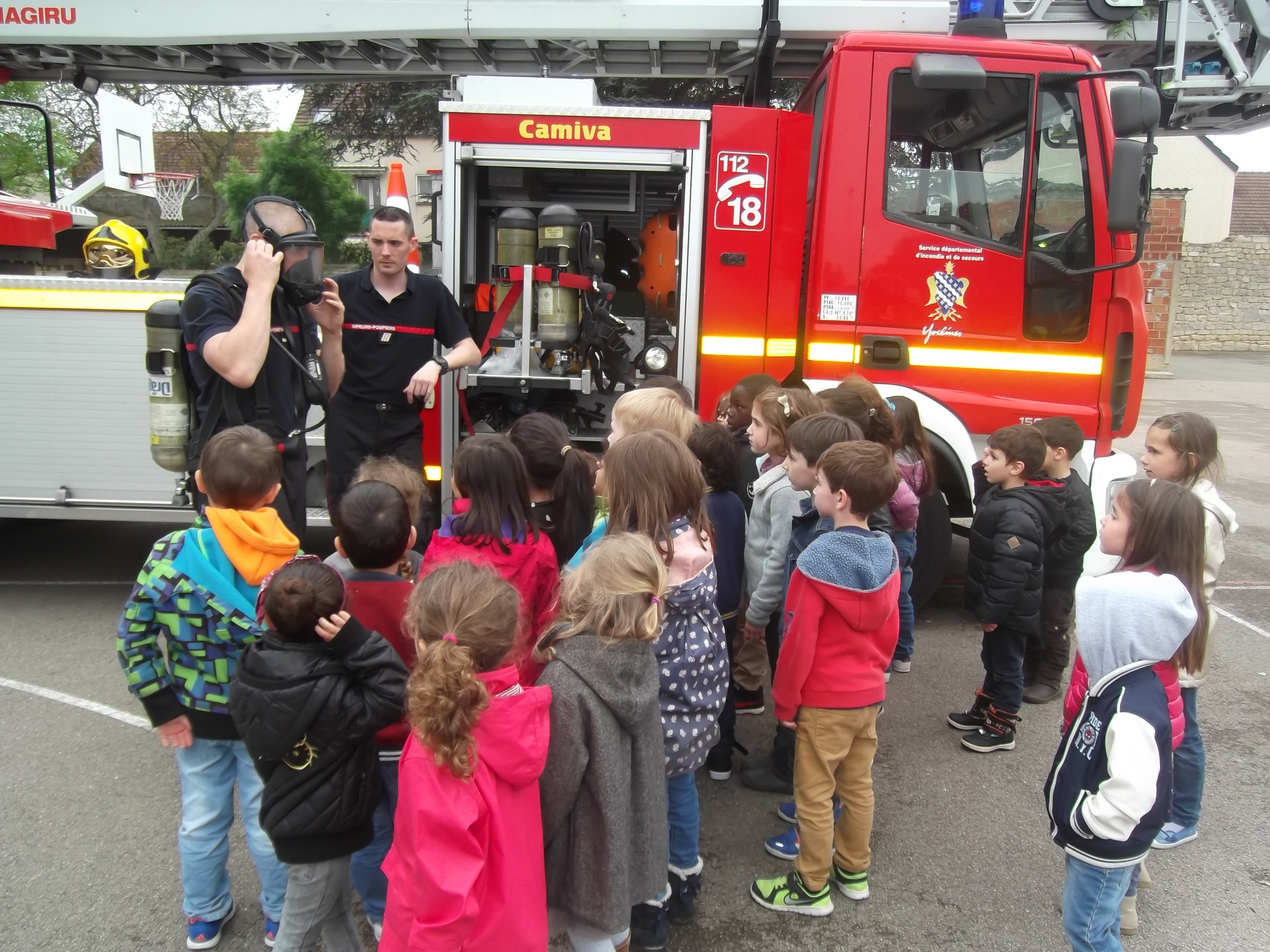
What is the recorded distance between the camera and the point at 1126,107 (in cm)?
380

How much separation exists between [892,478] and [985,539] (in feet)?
4.30

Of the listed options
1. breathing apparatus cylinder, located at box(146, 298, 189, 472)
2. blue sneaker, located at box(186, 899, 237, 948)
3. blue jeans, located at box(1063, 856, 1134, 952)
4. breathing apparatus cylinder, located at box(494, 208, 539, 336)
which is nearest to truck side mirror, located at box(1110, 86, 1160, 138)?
breathing apparatus cylinder, located at box(494, 208, 539, 336)

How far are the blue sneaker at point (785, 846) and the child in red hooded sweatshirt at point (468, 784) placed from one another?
124 centimetres

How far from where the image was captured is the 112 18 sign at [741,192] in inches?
172

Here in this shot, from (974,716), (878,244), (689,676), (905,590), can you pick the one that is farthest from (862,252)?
(689,676)

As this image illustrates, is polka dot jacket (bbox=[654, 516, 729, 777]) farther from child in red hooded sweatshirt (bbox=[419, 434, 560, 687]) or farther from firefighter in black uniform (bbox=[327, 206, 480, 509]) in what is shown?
firefighter in black uniform (bbox=[327, 206, 480, 509])

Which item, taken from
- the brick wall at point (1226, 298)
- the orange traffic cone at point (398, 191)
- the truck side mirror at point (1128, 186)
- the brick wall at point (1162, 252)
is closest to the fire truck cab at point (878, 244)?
the truck side mirror at point (1128, 186)

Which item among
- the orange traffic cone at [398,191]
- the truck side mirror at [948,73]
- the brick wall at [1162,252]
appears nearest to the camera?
the truck side mirror at [948,73]

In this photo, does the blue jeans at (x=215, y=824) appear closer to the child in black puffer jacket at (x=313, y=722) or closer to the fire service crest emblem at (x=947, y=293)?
the child in black puffer jacket at (x=313, y=722)

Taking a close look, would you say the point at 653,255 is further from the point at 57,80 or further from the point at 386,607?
the point at 57,80

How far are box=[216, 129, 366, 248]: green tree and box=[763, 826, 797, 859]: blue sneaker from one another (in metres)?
10.7

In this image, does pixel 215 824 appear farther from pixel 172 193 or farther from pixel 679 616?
pixel 172 193

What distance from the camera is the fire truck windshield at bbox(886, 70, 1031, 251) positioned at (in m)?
4.28

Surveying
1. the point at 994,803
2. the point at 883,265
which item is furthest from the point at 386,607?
the point at 883,265
